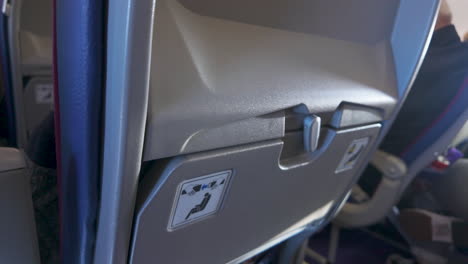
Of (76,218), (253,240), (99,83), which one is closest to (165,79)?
(99,83)

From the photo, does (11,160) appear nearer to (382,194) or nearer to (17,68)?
(17,68)

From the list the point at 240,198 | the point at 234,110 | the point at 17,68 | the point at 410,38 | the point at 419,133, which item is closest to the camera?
the point at 234,110

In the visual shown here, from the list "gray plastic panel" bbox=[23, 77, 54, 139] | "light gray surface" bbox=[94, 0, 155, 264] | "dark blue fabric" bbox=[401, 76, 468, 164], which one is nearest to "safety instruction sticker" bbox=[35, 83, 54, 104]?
"gray plastic panel" bbox=[23, 77, 54, 139]

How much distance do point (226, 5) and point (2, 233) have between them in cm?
46

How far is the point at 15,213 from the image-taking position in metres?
0.48

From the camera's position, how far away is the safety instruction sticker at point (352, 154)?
2.70 feet

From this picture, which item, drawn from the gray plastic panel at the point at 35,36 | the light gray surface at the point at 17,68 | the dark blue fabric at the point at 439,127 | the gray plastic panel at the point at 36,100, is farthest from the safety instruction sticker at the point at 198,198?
the dark blue fabric at the point at 439,127

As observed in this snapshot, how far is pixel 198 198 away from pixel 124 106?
0.22 metres

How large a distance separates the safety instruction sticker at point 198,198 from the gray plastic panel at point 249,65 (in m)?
0.06

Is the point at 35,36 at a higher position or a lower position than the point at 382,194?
higher

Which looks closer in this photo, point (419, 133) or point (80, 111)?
point (80, 111)

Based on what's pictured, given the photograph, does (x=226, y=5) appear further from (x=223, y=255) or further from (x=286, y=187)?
(x=223, y=255)

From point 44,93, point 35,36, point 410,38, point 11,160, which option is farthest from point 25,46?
point 410,38

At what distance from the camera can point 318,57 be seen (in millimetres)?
642
